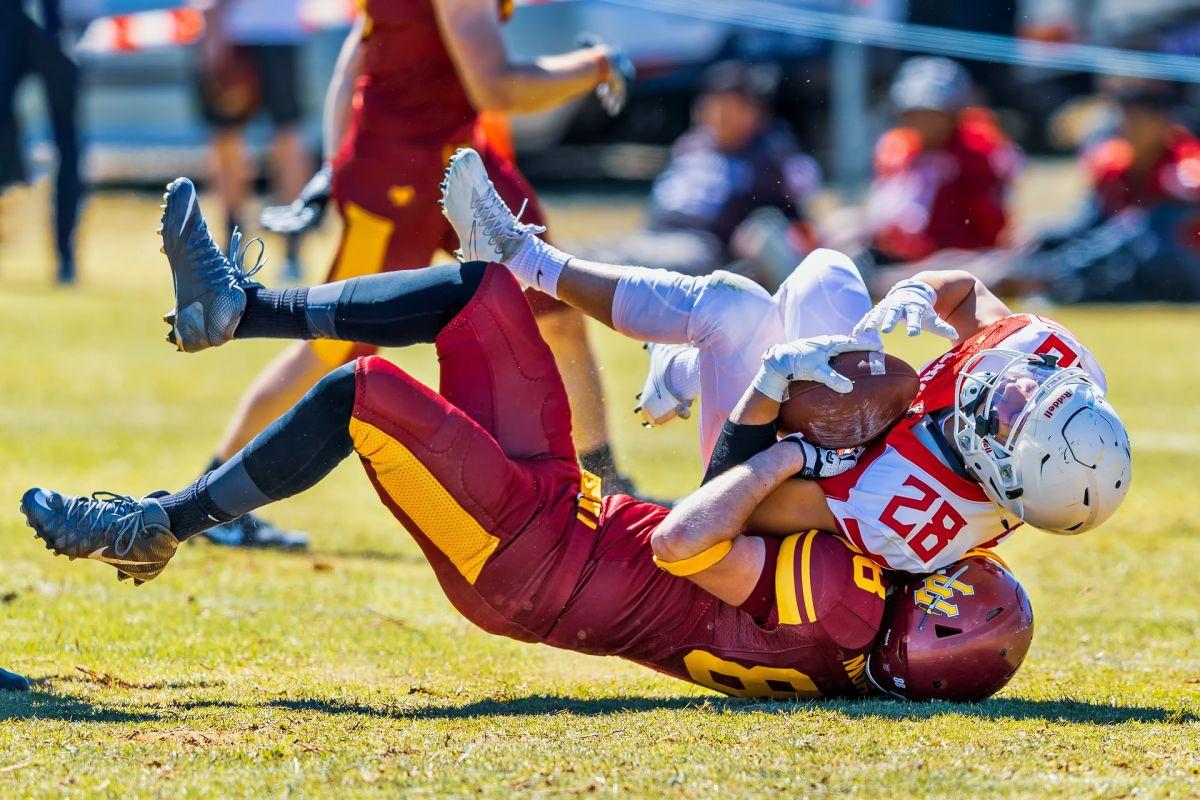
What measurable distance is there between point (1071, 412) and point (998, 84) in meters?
14.7

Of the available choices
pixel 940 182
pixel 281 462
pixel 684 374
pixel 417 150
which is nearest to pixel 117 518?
pixel 281 462

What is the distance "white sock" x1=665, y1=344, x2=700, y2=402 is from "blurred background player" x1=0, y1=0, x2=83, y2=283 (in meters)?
5.35

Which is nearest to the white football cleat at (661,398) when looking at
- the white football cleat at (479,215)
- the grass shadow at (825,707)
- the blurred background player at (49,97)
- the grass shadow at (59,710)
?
the white football cleat at (479,215)

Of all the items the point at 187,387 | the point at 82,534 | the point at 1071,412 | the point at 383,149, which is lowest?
the point at 187,387

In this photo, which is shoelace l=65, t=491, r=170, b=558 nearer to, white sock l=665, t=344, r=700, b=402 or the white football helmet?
white sock l=665, t=344, r=700, b=402

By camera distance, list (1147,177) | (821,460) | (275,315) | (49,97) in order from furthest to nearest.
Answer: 1. (1147,177)
2. (49,97)
3. (275,315)
4. (821,460)

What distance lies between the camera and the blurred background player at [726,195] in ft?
39.2

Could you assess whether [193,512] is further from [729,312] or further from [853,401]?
[853,401]

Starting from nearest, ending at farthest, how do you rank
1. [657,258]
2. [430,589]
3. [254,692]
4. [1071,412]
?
[1071,412], [254,692], [430,589], [657,258]

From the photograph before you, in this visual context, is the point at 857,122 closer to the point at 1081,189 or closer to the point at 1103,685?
the point at 1081,189

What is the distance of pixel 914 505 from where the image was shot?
3.70 m

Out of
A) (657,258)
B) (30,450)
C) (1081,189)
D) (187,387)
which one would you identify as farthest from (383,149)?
(1081,189)

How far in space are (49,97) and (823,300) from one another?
801 centimetres

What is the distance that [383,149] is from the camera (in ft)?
17.4
